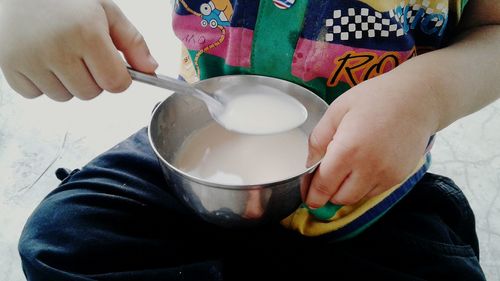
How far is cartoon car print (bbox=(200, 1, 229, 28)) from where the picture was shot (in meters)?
0.56

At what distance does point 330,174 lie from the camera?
1.41 ft

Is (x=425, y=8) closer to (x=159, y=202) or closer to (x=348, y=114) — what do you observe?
(x=348, y=114)

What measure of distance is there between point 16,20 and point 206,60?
233 mm

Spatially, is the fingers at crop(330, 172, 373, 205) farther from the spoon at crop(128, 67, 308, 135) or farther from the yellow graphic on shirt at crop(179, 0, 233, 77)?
the yellow graphic on shirt at crop(179, 0, 233, 77)

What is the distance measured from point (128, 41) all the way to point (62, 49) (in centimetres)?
7

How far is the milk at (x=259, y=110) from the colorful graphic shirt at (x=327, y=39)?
0.04 m

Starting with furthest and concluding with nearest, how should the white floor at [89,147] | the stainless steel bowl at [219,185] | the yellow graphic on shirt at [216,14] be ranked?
the white floor at [89,147]
the yellow graphic on shirt at [216,14]
the stainless steel bowl at [219,185]

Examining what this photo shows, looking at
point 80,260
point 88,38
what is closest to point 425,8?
point 88,38

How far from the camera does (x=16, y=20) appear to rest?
0.46m

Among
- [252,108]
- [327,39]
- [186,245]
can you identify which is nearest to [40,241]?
[186,245]

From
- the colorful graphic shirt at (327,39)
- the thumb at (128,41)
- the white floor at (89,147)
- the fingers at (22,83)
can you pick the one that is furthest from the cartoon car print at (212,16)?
the white floor at (89,147)

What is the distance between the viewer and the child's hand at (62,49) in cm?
45

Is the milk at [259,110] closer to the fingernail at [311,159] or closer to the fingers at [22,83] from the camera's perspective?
the fingernail at [311,159]

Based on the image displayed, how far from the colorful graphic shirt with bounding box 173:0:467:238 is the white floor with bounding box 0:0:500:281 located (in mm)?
327
